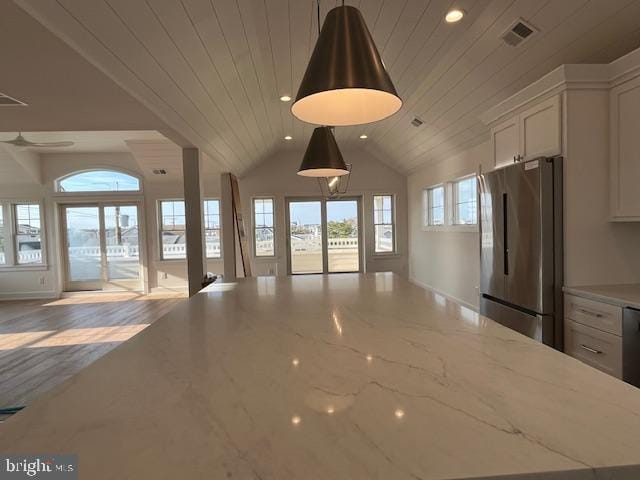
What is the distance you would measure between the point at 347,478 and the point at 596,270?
9.20 ft

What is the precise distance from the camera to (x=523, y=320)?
2.84 meters

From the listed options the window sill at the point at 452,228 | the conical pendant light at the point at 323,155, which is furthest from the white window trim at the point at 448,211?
the conical pendant light at the point at 323,155

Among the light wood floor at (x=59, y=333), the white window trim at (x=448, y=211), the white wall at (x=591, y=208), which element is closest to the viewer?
the white wall at (x=591, y=208)

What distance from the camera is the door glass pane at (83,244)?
311 inches

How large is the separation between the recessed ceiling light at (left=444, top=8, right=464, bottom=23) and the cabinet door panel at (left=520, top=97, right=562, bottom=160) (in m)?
0.86

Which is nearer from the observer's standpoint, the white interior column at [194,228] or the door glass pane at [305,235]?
the white interior column at [194,228]

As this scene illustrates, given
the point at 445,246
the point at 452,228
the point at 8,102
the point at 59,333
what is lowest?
the point at 59,333

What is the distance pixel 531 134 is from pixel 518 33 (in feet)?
2.37

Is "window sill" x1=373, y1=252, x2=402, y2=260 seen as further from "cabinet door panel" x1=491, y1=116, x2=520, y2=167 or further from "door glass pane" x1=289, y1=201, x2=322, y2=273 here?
"cabinet door panel" x1=491, y1=116, x2=520, y2=167

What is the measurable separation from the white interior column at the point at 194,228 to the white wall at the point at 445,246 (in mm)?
3455

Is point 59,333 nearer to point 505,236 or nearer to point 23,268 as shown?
point 23,268

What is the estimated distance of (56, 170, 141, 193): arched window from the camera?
7.77 m

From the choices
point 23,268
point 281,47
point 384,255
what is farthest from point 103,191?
point 281,47

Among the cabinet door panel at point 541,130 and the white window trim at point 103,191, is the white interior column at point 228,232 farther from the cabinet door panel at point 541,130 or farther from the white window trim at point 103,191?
the cabinet door panel at point 541,130
